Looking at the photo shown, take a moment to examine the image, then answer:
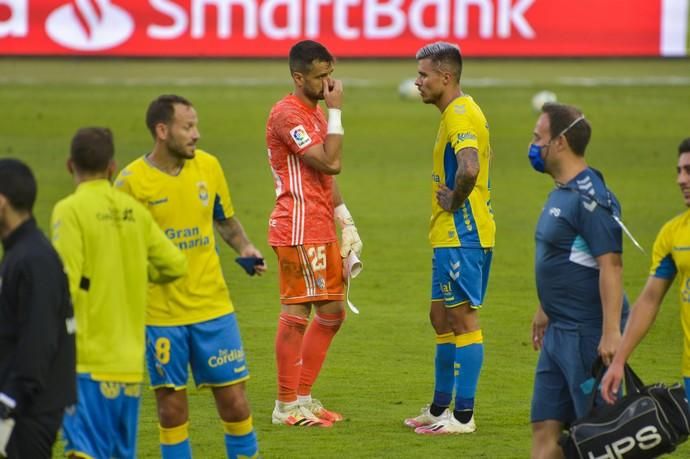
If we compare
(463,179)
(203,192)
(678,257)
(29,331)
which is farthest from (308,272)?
(29,331)

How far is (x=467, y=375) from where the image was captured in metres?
9.11

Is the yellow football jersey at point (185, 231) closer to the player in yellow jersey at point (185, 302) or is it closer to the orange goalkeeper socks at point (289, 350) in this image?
the player in yellow jersey at point (185, 302)

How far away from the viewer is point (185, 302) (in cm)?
739

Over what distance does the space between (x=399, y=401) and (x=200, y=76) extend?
24671 millimetres

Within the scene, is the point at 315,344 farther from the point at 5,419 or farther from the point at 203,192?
the point at 5,419

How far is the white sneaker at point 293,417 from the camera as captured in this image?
30.8 ft

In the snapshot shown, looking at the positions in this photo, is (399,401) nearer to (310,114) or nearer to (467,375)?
(467,375)

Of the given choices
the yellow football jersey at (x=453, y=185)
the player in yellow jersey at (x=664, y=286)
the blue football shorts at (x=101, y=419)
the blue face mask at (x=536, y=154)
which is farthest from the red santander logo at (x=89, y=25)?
the player in yellow jersey at (x=664, y=286)

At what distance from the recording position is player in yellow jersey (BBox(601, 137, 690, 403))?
6.66 m

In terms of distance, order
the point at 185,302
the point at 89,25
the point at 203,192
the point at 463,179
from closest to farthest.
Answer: the point at 185,302, the point at 203,192, the point at 463,179, the point at 89,25

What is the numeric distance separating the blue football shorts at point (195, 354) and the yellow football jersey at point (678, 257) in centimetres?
229

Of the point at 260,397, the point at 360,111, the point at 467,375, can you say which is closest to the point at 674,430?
the point at 467,375

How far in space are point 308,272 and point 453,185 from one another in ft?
3.68

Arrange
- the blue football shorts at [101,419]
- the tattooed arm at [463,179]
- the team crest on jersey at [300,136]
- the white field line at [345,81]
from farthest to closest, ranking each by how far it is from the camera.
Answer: the white field line at [345,81]
the team crest on jersey at [300,136]
the tattooed arm at [463,179]
the blue football shorts at [101,419]
